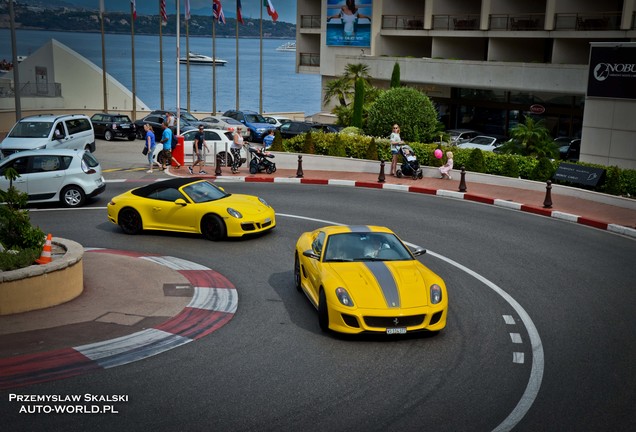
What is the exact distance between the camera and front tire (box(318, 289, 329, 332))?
11.4 metres

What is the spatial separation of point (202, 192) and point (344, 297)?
7.74 m

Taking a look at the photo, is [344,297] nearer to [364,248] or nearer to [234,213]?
[364,248]

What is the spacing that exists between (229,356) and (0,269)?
425 cm

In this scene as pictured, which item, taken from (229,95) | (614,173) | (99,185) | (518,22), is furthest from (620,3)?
(229,95)

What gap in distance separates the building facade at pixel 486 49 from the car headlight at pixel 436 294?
2558 centimetres

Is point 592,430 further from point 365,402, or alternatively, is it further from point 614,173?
point 614,173

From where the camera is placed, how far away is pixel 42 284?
1230 centimetres

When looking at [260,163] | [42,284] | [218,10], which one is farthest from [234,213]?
Result: [218,10]

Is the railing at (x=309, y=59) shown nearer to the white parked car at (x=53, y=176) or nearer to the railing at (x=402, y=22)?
the railing at (x=402, y=22)

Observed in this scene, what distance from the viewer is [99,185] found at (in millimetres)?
22328

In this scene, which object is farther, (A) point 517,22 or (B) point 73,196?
(A) point 517,22

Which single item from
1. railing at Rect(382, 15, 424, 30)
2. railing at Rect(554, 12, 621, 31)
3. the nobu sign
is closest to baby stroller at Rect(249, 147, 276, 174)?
the nobu sign

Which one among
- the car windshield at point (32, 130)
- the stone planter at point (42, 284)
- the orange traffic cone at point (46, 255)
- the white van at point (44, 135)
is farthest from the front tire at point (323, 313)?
the car windshield at point (32, 130)

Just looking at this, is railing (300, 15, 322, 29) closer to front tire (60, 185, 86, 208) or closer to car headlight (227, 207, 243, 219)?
front tire (60, 185, 86, 208)
